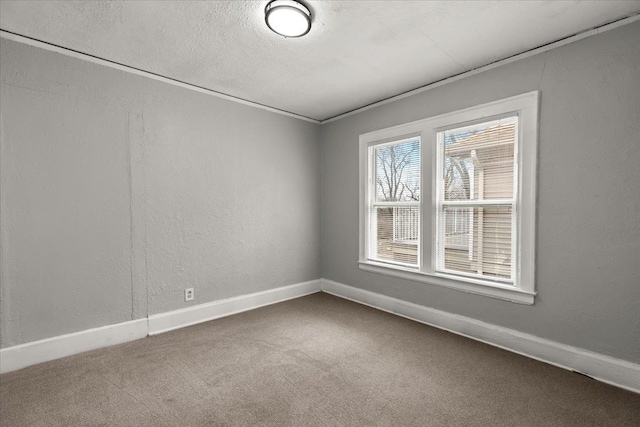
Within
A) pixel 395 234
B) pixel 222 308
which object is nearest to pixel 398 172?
pixel 395 234

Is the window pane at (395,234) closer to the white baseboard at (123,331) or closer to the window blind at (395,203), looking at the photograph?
the window blind at (395,203)

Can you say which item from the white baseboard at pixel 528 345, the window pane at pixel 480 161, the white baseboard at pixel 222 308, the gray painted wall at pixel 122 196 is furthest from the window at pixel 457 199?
the gray painted wall at pixel 122 196

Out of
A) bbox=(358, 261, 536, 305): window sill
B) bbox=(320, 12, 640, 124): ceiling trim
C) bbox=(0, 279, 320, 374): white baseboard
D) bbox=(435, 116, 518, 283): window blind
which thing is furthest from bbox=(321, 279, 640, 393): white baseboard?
bbox=(320, 12, 640, 124): ceiling trim

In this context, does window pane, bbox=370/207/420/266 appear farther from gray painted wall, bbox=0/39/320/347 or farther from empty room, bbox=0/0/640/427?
gray painted wall, bbox=0/39/320/347

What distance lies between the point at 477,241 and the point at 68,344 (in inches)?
148

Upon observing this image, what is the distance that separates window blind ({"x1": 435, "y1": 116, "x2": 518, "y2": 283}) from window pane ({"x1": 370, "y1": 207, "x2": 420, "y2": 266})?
33 cm

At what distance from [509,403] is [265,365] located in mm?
1713

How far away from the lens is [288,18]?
2037 millimetres

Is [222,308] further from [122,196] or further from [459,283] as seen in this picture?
[459,283]

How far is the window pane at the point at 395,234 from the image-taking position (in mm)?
3504

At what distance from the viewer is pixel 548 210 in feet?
8.11

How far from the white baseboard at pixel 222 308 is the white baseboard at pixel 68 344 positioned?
16 cm

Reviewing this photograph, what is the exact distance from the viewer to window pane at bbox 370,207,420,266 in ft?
11.5

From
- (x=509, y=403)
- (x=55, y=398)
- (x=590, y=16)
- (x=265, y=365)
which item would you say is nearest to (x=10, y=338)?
(x=55, y=398)
